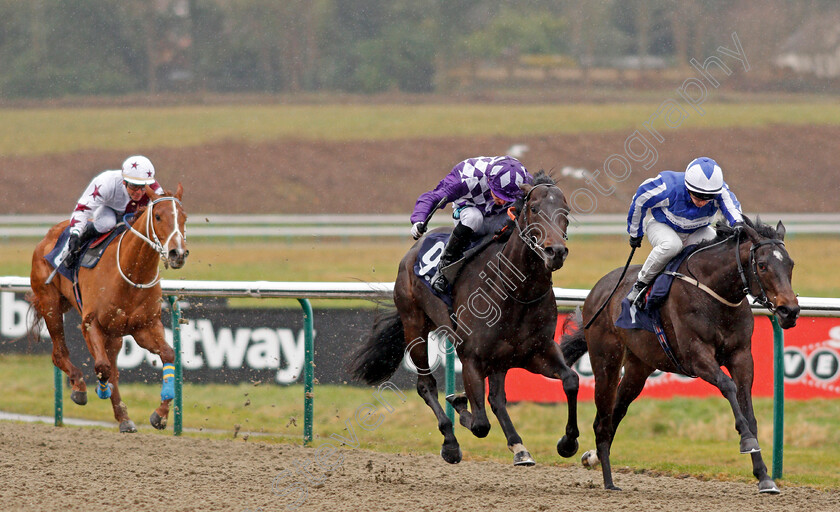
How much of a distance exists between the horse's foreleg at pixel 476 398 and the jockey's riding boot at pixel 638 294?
895 mm

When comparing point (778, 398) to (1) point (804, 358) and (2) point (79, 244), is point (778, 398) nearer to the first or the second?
(1) point (804, 358)

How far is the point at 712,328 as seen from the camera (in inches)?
201

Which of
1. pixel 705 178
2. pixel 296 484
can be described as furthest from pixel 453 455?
pixel 705 178

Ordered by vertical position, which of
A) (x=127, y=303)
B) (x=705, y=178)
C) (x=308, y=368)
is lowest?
(x=308, y=368)

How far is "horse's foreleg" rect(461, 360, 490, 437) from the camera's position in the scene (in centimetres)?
523

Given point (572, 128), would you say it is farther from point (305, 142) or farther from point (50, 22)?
point (50, 22)

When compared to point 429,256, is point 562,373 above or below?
below

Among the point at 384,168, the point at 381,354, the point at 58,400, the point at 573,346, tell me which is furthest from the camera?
the point at 384,168

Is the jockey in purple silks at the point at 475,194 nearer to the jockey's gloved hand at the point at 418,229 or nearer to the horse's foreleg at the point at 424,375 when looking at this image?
the jockey's gloved hand at the point at 418,229

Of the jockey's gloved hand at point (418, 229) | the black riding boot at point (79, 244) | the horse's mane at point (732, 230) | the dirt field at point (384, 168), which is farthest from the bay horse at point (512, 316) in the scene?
the dirt field at point (384, 168)

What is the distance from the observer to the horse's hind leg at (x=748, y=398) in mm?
4738

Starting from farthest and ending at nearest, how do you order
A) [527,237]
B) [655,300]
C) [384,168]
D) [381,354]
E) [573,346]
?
1. [384,168]
2. [381,354]
3. [573,346]
4. [655,300]
5. [527,237]

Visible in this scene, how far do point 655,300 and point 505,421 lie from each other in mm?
993

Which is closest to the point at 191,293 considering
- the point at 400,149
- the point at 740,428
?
the point at 740,428
